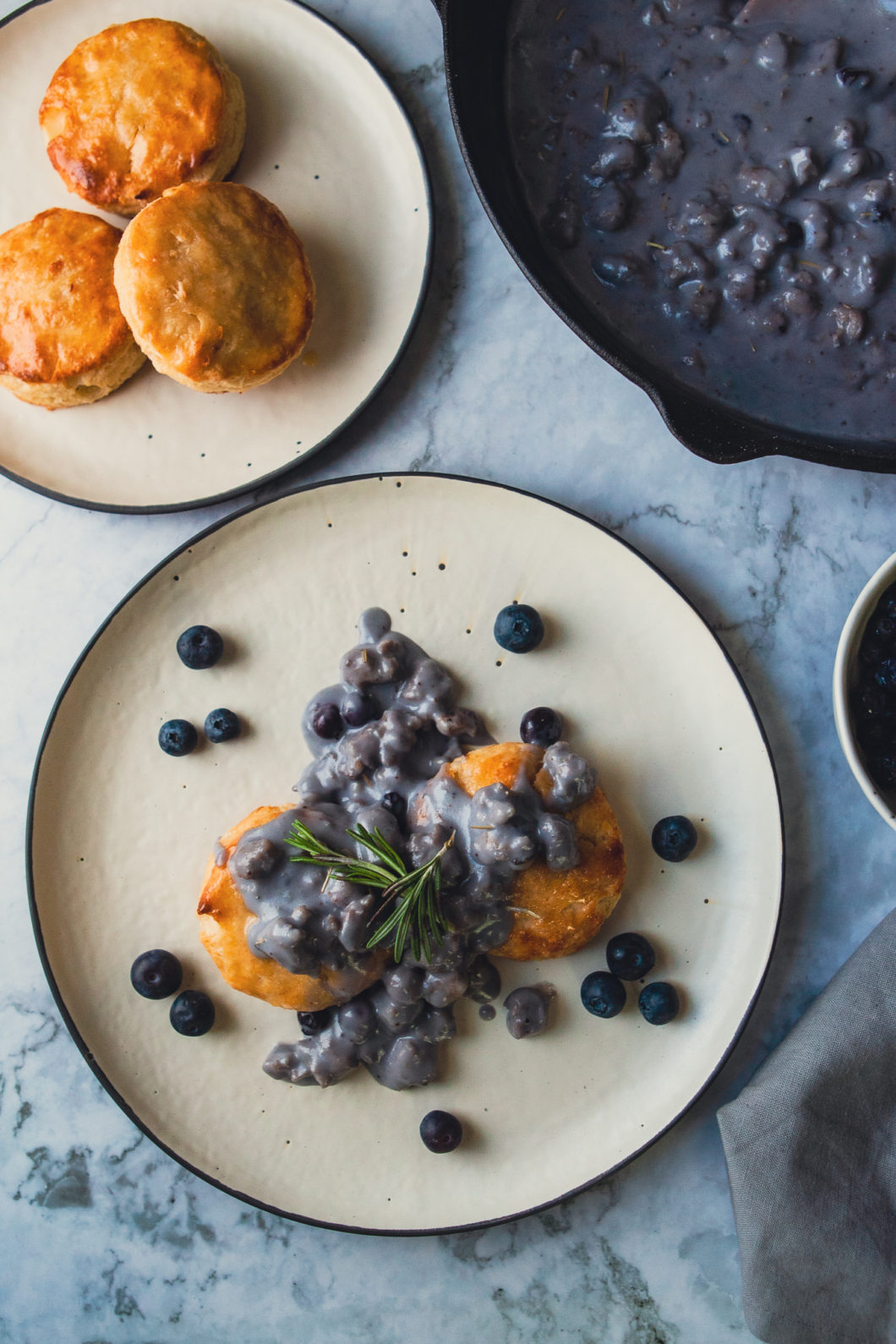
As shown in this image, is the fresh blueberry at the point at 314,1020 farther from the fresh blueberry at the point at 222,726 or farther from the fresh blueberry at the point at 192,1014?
the fresh blueberry at the point at 222,726

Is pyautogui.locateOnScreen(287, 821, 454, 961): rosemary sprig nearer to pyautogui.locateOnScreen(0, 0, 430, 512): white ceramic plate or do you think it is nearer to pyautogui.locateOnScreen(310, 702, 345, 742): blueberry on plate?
pyautogui.locateOnScreen(310, 702, 345, 742): blueberry on plate

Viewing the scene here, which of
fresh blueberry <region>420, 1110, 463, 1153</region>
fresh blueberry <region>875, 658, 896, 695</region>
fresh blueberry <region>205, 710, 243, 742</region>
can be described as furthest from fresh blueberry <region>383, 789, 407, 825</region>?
fresh blueberry <region>875, 658, 896, 695</region>

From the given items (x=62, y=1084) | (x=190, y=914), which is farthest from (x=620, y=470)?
(x=62, y=1084)

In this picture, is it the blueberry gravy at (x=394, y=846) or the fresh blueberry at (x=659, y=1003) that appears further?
the fresh blueberry at (x=659, y=1003)

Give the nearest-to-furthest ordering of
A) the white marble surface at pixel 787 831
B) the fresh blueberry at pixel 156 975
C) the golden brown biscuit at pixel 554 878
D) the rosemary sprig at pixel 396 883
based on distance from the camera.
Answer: the rosemary sprig at pixel 396 883 → the golden brown biscuit at pixel 554 878 → the fresh blueberry at pixel 156 975 → the white marble surface at pixel 787 831

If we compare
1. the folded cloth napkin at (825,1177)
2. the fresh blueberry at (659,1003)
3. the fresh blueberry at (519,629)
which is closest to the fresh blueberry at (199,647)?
the fresh blueberry at (519,629)

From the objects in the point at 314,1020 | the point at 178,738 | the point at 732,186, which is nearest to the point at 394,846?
the point at 314,1020
